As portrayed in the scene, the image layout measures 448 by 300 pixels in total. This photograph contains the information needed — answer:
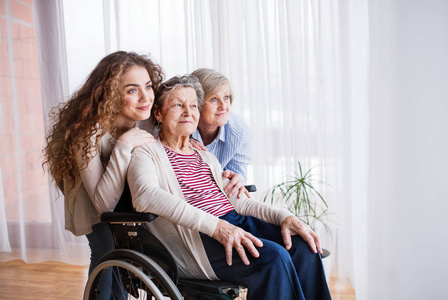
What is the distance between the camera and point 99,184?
1729 millimetres

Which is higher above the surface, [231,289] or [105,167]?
[105,167]

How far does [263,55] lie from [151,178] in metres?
1.66

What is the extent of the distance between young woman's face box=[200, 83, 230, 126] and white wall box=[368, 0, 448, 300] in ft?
3.87

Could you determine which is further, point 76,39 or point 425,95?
point 76,39

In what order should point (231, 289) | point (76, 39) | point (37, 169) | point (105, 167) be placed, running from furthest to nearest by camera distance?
point (37, 169) → point (76, 39) → point (105, 167) → point (231, 289)

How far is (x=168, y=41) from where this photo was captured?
3293 mm

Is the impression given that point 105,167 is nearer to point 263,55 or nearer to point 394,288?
point 263,55

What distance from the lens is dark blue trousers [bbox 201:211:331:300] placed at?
1578mm

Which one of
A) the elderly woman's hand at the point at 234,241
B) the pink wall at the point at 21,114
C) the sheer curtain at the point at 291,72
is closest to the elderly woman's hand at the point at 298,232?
the elderly woman's hand at the point at 234,241

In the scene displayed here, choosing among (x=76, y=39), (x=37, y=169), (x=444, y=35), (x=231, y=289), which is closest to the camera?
(x=231, y=289)

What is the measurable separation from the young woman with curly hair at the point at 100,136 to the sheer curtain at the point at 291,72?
1298 mm

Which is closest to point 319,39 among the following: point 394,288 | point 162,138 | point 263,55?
point 263,55

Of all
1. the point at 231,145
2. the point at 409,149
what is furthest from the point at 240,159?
the point at 409,149

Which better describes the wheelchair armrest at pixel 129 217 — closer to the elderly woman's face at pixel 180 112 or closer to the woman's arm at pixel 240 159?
the elderly woman's face at pixel 180 112
